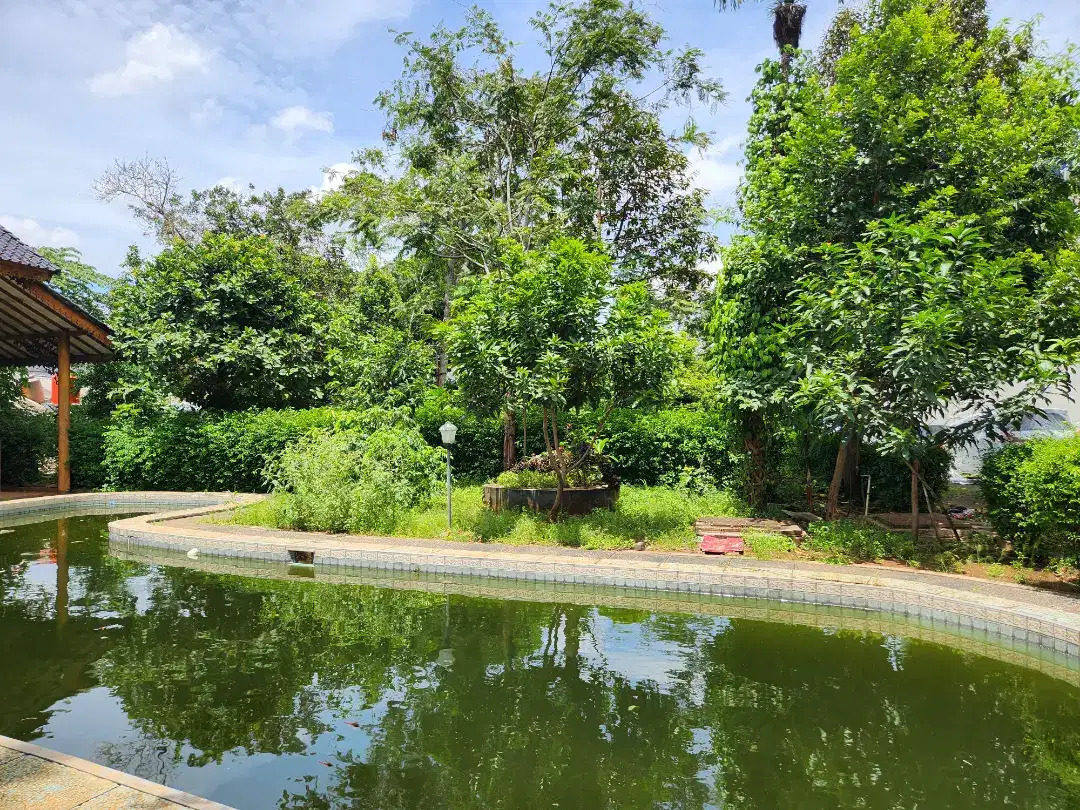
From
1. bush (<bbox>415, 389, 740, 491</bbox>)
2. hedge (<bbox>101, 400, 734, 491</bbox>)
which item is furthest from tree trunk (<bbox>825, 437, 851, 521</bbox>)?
hedge (<bbox>101, 400, 734, 491</bbox>)

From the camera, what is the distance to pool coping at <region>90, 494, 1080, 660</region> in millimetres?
6625

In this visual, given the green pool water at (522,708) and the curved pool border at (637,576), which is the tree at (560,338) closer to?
the curved pool border at (637,576)

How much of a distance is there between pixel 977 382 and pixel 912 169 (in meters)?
3.88

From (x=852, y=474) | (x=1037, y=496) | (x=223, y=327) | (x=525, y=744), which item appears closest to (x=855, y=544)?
(x=1037, y=496)

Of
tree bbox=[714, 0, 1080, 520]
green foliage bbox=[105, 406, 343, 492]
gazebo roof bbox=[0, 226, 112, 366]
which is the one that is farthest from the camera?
green foliage bbox=[105, 406, 343, 492]

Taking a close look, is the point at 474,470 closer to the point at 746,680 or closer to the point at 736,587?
the point at 736,587

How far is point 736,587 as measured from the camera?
309 inches

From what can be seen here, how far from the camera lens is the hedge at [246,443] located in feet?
46.8

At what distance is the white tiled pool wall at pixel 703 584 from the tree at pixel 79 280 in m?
14.6

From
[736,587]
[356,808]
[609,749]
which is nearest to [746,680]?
[609,749]

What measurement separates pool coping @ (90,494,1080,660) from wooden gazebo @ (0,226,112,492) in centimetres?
614

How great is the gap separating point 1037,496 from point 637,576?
4.42 metres

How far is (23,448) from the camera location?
55.7ft

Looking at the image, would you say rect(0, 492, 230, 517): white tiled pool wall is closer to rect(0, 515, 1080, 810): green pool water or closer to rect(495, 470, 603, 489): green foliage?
rect(495, 470, 603, 489): green foliage
